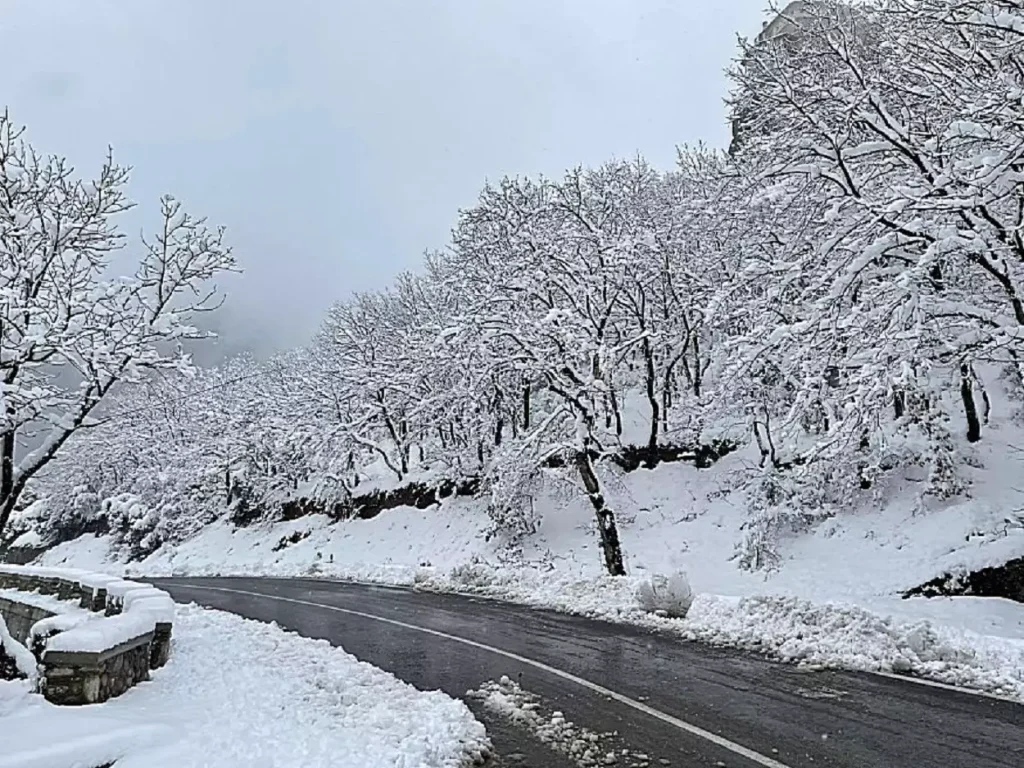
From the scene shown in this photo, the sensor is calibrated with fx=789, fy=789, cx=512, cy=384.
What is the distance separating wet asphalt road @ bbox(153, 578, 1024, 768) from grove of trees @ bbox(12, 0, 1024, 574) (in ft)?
14.7

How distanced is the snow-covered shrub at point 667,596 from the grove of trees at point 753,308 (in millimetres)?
3365

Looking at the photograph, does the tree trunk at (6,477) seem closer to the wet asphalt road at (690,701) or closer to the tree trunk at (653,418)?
the wet asphalt road at (690,701)

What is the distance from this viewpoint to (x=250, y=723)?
24.0 ft

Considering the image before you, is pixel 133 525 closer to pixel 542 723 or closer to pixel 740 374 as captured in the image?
pixel 740 374

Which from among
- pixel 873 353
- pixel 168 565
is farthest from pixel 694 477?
pixel 168 565

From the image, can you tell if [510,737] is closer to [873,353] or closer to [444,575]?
[873,353]

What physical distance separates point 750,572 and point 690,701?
43.5 ft

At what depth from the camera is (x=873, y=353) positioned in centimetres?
1182

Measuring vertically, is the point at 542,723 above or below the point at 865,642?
below

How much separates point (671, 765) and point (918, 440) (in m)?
17.1

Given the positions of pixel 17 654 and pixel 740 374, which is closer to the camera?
pixel 17 654

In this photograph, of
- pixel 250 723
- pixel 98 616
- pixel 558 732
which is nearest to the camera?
pixel 558 732

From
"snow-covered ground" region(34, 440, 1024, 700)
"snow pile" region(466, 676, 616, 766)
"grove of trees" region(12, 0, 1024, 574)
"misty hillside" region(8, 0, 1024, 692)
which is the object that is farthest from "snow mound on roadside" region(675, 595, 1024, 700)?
"snow pile" region(466, 676, 616, 766)

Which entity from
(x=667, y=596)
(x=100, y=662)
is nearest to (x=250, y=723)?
(x=100, y=662)
